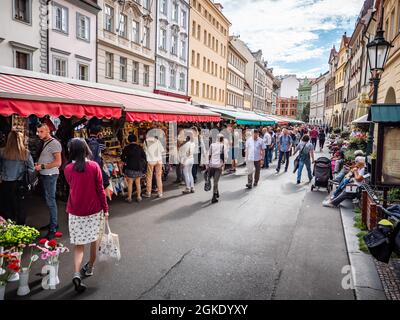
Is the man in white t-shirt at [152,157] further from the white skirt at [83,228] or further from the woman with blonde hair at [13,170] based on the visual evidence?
the white skirt at [83,228]

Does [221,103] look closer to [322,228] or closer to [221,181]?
[221,181]

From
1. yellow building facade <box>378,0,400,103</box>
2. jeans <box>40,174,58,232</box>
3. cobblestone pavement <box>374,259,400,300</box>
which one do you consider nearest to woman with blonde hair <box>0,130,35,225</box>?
jeans <box>40,174,58,232</box>

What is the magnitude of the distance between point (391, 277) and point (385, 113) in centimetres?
293

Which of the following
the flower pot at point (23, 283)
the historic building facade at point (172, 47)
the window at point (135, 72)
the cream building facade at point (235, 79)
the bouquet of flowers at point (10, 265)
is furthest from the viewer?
the cream building facade at point (235, 79)

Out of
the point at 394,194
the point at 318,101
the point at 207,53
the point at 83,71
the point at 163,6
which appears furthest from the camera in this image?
the point at 318,101

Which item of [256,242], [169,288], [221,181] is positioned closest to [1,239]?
[169,288]

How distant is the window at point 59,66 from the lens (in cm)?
1772

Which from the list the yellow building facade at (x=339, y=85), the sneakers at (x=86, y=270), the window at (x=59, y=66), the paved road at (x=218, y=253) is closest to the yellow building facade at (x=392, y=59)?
the paved road at (x=218, y=253)

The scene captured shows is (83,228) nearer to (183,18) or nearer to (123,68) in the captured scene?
(123,68)

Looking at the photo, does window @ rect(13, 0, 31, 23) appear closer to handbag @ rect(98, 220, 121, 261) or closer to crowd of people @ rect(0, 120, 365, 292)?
crowd of people @ rect(0, 120, 365, 292)

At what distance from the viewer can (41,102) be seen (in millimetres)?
5918

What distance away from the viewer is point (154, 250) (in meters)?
5.35

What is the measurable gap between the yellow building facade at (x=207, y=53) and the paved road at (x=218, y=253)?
26.2 meters

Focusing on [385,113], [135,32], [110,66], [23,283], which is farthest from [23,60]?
[385,113]
